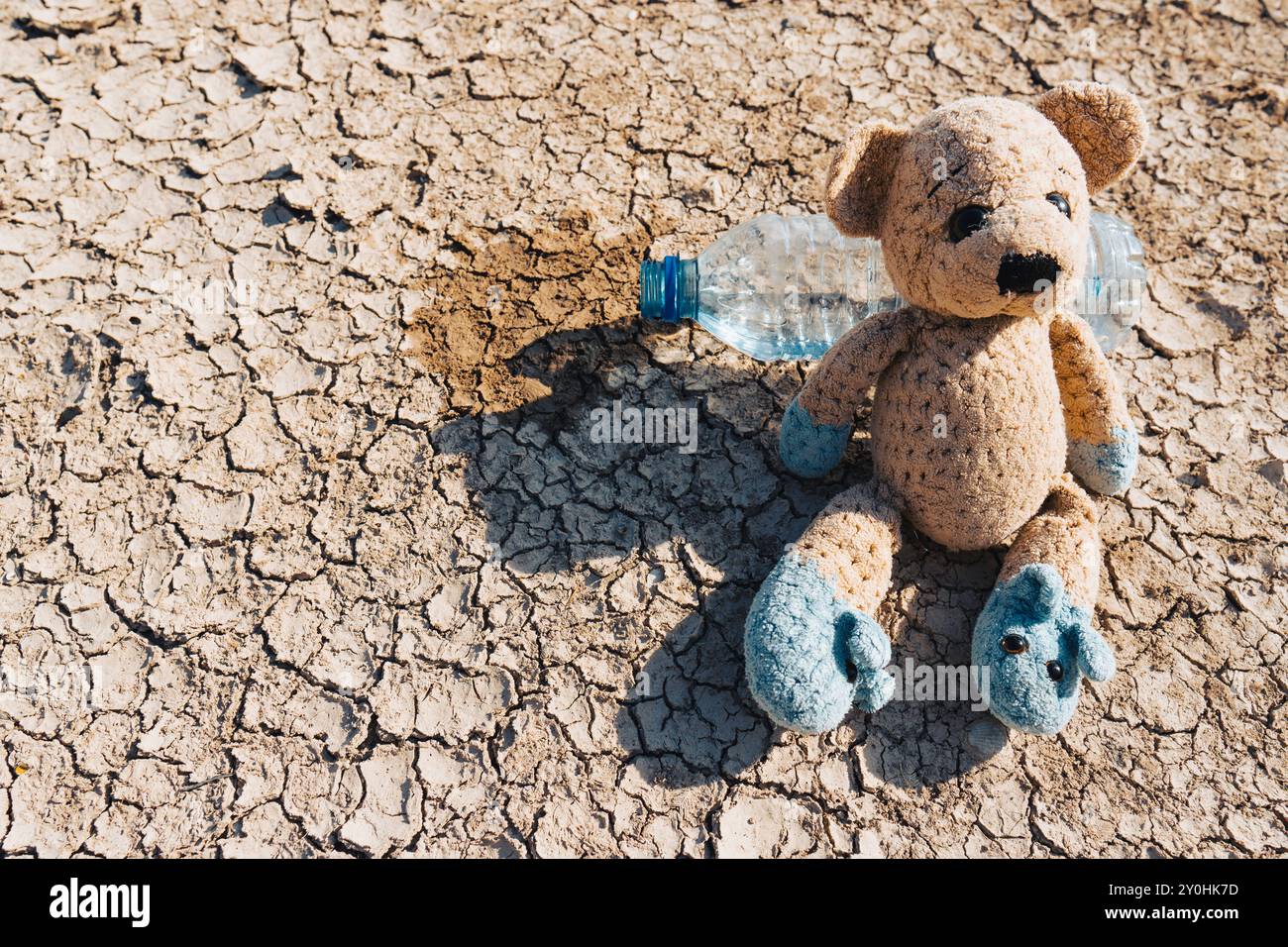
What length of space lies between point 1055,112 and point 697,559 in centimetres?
134

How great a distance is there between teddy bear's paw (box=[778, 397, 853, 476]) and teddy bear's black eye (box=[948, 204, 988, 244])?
1.86 feet

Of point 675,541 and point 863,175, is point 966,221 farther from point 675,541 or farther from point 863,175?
point 675,541

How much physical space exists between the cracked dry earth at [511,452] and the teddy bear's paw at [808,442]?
0.15 metres

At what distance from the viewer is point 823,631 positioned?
2.12 metres

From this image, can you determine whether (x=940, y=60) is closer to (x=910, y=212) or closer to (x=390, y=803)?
(x=910, y=212)

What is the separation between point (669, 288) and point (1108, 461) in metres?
1.19

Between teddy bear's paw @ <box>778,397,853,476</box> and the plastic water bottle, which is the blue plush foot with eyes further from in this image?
the plastic water bottle

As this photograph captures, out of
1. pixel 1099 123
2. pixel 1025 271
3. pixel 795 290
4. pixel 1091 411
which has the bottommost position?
pixel 1091 411

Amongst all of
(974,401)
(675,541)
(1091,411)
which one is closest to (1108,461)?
(1091,411)

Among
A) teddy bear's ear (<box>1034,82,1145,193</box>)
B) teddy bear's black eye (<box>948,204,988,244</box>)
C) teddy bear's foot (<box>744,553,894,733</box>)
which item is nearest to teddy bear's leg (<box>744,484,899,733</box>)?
teddy bear's foot (<box>744,553,894,733</box>)

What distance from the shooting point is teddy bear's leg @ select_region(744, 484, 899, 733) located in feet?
6.85

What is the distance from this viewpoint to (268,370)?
2.84m

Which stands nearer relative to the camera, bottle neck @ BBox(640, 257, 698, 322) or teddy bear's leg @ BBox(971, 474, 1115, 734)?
teddy bear's leg @ BBox(971, 474, 1115, 734)

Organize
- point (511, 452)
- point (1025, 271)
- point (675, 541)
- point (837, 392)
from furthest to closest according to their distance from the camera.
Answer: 1. point (511, 452)
2. point (675, 541)
3. point (837, 392)
4. point (1025, 271)
